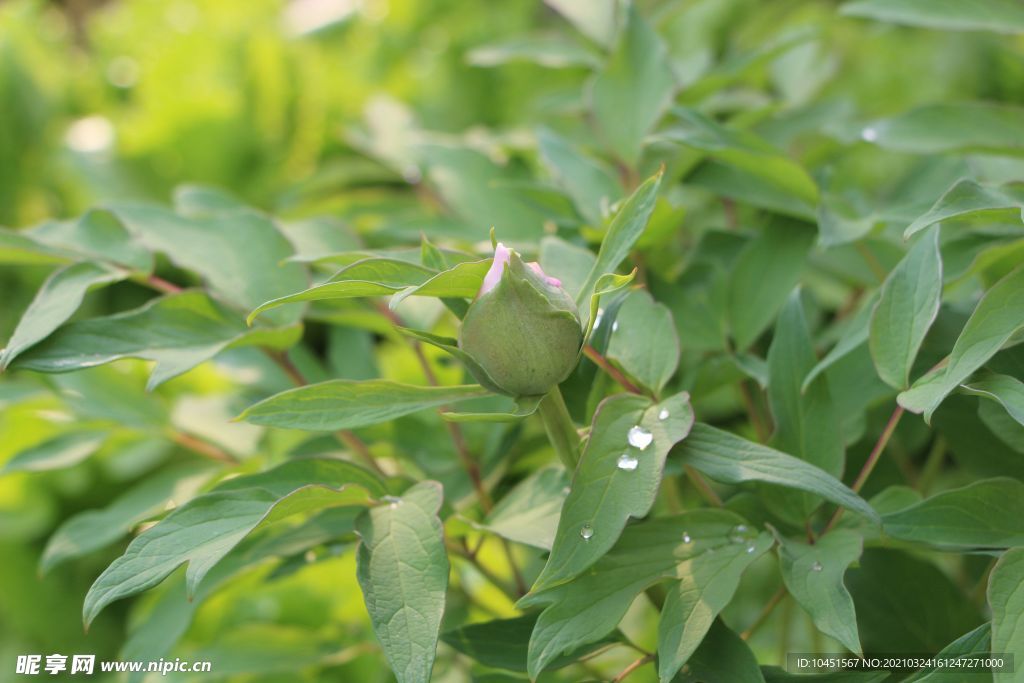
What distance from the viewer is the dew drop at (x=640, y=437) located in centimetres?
32

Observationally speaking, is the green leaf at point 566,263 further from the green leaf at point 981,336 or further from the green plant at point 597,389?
the green leaf at point 981,336

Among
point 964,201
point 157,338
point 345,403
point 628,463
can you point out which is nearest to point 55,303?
point 157,338

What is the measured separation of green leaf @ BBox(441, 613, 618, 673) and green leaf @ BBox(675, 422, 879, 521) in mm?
87

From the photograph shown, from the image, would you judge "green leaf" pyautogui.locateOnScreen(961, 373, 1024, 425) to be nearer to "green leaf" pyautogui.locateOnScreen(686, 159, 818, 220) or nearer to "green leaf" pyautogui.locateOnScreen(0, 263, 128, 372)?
"green leaf" pyautogui.locateOnScreen(686, 159, 818, 220)

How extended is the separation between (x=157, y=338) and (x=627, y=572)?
0.72ft

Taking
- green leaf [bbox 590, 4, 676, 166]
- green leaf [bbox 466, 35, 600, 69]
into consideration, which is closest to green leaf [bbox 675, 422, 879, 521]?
green leaf [bbox 590, 4, 676, 166]

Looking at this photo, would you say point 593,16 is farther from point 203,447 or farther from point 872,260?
point 203,447

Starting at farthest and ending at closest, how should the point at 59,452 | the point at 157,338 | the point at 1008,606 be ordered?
1. the point at 59,452
2. the point at 157,338
3. the point at 1008,606

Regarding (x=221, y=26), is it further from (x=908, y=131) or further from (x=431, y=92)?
(x=908, y=131)

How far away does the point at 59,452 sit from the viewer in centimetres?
51

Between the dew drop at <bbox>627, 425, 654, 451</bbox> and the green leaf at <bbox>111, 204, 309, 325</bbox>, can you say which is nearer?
the dew drop at <bbox>627, 425, 654, 451</bbox>

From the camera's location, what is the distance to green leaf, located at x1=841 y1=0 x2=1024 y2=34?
457mm

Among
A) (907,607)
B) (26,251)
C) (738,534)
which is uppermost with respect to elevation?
(26,251)

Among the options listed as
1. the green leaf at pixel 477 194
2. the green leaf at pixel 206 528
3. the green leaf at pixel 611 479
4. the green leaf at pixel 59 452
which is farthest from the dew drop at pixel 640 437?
the green leaf at pixel 59 452
